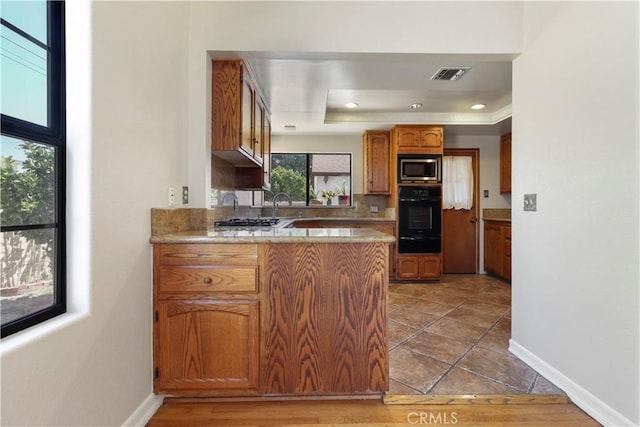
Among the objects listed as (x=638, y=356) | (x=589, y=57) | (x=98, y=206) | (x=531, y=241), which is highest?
(x=589, y=57)

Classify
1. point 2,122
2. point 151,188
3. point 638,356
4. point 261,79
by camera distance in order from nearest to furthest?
point 2,122, point 638,356, point 151,188, point 261,79

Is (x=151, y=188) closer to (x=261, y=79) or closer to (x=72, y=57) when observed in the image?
(x=72, y=57)

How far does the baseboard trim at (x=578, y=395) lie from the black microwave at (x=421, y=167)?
2603 millimetres

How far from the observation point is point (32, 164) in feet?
3.33

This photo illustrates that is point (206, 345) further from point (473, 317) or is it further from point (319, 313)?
point (473, 317)

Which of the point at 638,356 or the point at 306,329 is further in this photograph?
the point at 306,329

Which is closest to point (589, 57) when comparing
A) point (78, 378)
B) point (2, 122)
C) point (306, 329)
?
point (306, 329)

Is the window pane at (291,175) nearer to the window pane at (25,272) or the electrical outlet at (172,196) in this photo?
the electrical outlet at (172,196)

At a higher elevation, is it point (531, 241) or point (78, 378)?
point (531, 241)

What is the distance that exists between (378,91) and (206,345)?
3.01m

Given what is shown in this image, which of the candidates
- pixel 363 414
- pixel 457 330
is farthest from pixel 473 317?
pixel 363 414

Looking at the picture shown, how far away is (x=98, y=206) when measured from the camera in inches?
47.1

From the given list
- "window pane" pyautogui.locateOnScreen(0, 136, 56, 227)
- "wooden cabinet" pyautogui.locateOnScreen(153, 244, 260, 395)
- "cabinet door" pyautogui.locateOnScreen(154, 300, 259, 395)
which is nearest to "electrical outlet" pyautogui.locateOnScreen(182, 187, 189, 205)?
"wooden cabinet" pyautogui.locateOnScreen(153, 244, 260, 395)

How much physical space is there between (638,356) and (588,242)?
547mm
